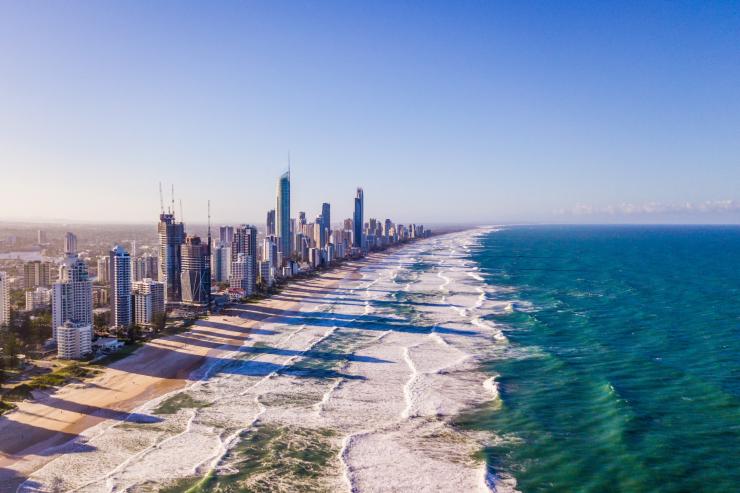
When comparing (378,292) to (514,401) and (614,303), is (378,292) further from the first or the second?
(514,401)

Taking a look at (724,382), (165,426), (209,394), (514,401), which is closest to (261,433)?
(165,426)

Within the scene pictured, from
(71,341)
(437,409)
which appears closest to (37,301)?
(71,341)

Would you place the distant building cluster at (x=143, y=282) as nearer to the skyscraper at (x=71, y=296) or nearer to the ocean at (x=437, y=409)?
the skyscraper at (x=71, y=296)

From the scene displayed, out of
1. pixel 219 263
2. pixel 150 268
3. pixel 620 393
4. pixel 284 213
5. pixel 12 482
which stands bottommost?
pixel 12 482

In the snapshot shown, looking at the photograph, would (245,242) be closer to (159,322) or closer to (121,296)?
(121,296)

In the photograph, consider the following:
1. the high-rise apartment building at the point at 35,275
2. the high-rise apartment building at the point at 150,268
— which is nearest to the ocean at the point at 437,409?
the high-rise apartment building at the point at 150,268

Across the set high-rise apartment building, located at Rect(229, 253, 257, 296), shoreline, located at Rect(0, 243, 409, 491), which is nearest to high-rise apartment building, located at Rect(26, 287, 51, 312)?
shoreline, located at Rect(0, 243, 409, 491)
